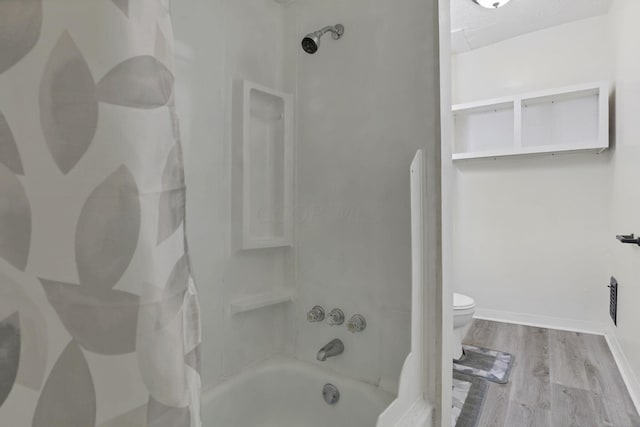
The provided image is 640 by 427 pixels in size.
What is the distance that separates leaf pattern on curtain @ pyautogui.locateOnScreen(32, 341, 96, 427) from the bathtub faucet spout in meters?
1.09

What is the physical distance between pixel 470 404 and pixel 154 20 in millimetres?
2165

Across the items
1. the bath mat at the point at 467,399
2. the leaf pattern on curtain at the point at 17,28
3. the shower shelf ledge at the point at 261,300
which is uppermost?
the leaf pattern on curtain at the point at 17,28

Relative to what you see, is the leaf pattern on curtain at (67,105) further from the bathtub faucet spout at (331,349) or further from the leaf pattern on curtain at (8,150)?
the bathtub faucet spout at (331,349)

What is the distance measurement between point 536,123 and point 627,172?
97 cm

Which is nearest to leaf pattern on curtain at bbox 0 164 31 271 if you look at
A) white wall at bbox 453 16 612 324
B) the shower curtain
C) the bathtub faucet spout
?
the shower curtain

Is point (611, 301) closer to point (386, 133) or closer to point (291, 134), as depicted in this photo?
point (386, 133)

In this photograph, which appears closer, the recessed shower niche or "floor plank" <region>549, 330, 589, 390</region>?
the recessed shower niche

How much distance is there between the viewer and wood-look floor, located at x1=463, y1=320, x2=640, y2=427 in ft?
5.59

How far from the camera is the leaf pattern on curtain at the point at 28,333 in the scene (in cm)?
31

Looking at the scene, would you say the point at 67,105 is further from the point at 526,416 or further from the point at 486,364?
the point at 486,364

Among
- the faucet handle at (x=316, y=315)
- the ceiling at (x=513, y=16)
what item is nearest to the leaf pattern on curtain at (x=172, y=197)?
the faucet handle at (x=316, y=315)

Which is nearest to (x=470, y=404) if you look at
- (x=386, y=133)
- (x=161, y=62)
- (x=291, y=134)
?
(x=386, y=133)

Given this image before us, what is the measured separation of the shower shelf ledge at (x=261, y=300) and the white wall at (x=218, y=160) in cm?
3

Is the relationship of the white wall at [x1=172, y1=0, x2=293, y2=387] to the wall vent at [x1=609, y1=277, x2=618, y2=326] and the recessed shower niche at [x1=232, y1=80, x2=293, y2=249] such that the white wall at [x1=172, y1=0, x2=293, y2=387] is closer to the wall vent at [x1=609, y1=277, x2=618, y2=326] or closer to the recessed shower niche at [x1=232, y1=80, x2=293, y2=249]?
the recessed shower niche at [x1=232, y1=80, x2=293, y2=249]
